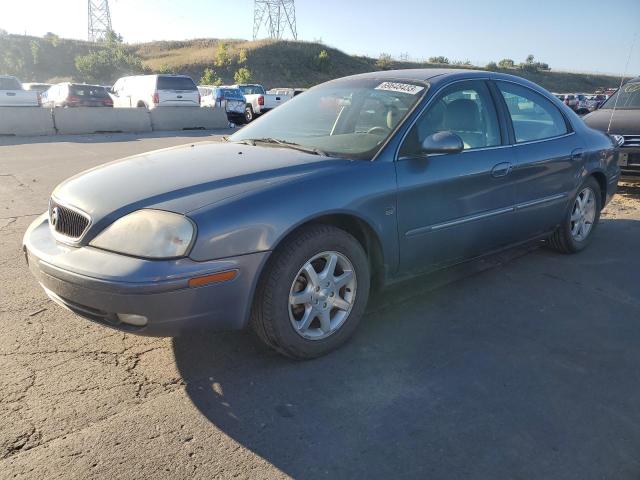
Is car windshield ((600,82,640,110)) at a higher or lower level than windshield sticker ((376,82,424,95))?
lower

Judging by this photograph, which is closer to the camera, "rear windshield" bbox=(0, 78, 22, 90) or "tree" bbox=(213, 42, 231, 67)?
"rear windshield" bbox=(0, 78, 22, 90)

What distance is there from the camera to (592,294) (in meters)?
4.13

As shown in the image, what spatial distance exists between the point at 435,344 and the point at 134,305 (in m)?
1.78

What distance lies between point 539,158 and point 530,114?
408mm

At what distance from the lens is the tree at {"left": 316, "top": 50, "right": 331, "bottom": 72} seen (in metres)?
61.8

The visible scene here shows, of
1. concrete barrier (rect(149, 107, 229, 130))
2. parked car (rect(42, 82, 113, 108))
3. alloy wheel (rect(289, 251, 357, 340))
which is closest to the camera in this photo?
alloy wheel (rect(289, 251, 357, 340))

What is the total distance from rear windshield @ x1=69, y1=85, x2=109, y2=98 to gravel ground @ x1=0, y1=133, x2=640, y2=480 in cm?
1796

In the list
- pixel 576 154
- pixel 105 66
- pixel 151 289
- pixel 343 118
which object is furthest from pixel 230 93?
pixel 105 66

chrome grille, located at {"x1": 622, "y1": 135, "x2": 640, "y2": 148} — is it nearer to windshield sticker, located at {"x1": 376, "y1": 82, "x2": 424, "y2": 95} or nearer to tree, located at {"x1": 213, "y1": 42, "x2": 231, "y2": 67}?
windshield sticker, located at {"x1": 376, "y1": 82, "x2": 424, "y2": 95}

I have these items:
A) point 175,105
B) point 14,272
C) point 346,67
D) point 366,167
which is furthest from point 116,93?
point 346,67

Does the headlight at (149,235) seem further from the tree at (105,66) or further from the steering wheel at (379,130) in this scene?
the tree at (105,66)

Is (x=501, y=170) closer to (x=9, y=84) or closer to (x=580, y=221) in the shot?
(x=580, y=221)

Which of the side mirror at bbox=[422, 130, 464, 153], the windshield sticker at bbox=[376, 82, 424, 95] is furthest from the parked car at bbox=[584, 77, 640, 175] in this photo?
the side mirror at bbox=[422, 130, 464, 153]

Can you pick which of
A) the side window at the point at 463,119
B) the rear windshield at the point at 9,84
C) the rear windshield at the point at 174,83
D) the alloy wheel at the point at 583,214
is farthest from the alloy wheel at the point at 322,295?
the rear windshield at the point at 9,84
